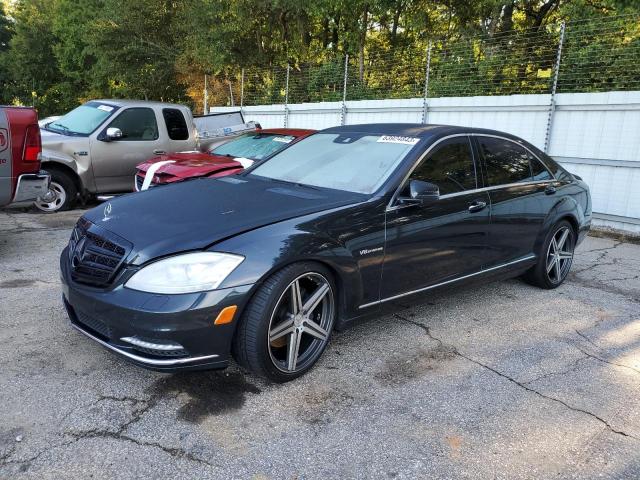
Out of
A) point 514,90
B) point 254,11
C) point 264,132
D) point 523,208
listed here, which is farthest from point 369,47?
point 523,208

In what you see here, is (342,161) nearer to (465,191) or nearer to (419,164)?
(419,164)

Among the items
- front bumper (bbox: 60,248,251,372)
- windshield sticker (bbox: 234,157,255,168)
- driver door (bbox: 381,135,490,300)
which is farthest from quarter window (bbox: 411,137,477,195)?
windshield sticker (bbox: 234,157,255,168)

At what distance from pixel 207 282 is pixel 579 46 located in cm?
883

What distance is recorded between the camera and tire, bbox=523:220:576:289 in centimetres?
518

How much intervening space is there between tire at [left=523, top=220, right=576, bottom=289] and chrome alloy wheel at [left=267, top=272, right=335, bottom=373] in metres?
2.69

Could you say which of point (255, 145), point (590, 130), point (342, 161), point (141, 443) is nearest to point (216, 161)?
point (255, 145)

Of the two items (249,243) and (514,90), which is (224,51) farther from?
(249,243)

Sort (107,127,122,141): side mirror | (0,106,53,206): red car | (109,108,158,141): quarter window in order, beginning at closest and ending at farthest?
(0,106,53,206): red car, (107,127,122,141): side mirror, (109,108,158,141): quarter window

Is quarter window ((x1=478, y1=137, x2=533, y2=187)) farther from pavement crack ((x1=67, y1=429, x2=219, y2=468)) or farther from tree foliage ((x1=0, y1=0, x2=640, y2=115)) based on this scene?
tree foliage ((x1=0, y1=0, x2=640, y2=115))

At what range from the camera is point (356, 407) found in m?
3.05

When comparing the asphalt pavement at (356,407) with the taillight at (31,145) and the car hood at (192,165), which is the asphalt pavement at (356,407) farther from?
the car hood at (192,165)

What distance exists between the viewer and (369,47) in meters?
18.0

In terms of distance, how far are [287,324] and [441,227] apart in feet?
Answer: 4.82

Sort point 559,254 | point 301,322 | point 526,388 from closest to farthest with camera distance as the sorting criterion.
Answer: point 301,322 < point 526,388 < point 559,254
